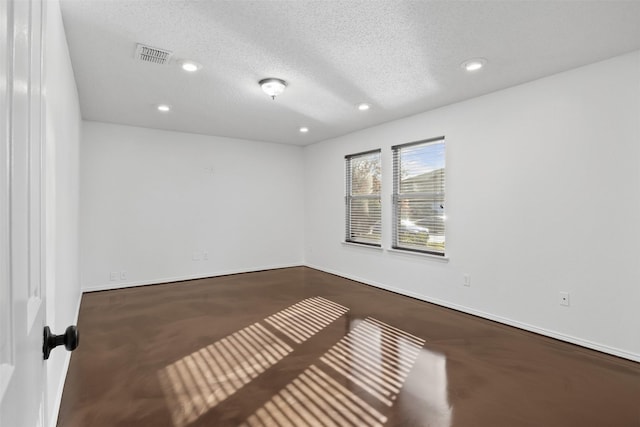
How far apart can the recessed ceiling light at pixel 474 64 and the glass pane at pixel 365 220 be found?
2585 mm

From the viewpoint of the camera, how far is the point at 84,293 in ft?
15.7

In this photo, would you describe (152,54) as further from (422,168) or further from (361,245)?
(361,245)

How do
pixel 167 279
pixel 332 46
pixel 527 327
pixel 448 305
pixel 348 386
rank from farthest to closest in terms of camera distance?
pixel 167 279 → pixel 448 305 → pixel 527 327 → pixel 332 46 → pixel 348 386

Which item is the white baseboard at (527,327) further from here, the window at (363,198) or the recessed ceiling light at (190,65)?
the recessed ceiling light at (190,65)

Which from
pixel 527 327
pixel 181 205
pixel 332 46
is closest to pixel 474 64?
pixel 332 46

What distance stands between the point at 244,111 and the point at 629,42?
12.9ft

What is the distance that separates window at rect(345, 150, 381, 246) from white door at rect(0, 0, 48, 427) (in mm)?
4902

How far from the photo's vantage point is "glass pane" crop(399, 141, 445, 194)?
4406mm

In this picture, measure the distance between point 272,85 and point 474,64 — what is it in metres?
1.92

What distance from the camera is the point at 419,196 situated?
4641 mm

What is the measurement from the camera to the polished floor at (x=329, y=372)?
2.08 metres

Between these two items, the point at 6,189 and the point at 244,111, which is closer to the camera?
the point at 6,189

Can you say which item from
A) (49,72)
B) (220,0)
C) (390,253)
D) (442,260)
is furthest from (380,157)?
(49,72)

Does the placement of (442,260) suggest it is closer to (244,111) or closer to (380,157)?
(380,157)
